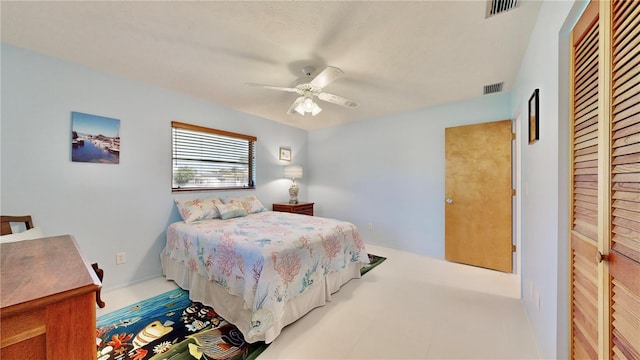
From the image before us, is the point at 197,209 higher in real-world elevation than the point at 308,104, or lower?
lower

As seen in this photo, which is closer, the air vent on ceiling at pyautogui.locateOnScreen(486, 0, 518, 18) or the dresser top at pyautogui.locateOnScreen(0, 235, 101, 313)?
the dresser top at pyautogui.locateOnScreen(0, 235, 101, 313)

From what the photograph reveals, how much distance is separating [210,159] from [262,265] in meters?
2.28

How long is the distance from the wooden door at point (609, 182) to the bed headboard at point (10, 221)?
3.64 meters

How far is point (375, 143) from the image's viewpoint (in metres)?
4.06

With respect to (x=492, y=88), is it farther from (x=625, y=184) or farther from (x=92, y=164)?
(x=92, y=164)

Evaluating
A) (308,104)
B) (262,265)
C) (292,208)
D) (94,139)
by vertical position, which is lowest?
(262,265)

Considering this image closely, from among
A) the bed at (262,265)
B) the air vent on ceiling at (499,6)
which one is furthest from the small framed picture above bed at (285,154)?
the air vent on ceiling at (499,6)

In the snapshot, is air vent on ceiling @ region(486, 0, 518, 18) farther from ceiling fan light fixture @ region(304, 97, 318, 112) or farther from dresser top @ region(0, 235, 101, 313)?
dresser top @ region(0, 235, 101, 313)

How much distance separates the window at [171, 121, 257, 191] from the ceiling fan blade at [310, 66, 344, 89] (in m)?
1.99

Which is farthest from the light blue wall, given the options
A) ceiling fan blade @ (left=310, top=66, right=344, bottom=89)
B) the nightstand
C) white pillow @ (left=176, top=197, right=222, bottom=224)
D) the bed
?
white pillow @ (left=176, top=197, right=222, bottom=224)

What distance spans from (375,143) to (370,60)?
205 centimetres

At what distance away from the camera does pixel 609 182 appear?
81cm

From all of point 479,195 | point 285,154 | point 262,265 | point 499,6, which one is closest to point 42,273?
point 262,265

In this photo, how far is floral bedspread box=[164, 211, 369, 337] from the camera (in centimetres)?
169
